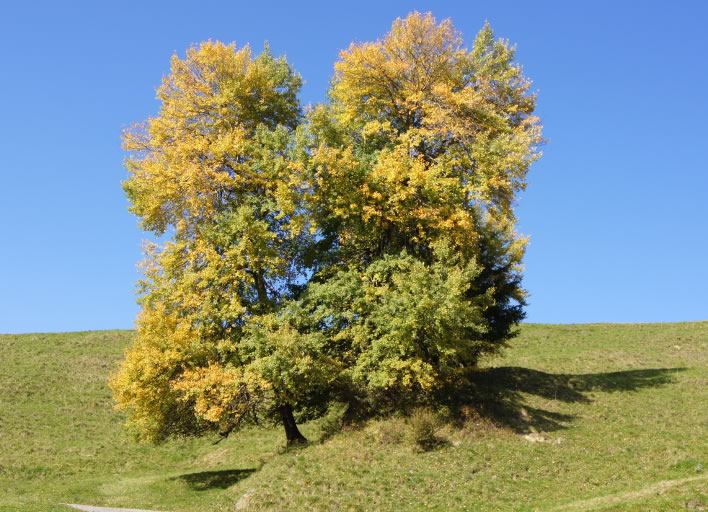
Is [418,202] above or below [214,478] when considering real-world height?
above

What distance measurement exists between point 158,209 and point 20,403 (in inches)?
935

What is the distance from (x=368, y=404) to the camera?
101 feet

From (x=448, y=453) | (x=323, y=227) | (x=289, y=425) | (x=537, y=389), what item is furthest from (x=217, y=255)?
(x=537, y=389)

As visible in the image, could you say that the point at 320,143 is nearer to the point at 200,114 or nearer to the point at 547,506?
the point at 200,114

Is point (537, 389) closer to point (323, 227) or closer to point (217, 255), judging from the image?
point (323, 227)

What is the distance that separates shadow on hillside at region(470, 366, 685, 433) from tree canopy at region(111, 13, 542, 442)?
212cm

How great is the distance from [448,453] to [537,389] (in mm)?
11212

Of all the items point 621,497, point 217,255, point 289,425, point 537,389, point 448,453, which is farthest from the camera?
point 537,389

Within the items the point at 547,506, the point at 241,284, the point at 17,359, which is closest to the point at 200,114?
the point at 241,284

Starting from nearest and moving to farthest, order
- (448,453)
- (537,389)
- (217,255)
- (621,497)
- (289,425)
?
(621,497)
(448,453)
(217,255)
(289,425)
(537,389)

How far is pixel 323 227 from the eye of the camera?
107ft

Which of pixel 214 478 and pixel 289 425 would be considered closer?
pixel 214 478

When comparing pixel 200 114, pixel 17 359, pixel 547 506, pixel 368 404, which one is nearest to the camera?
pixel 547 506

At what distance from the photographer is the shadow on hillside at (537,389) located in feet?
95.9
